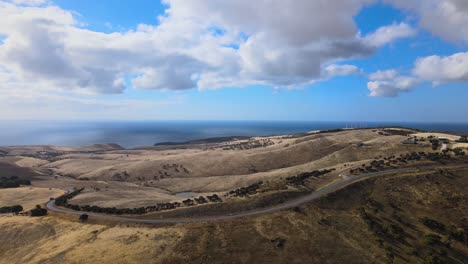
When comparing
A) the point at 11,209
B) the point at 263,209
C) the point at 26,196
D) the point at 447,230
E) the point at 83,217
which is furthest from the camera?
the point at 26,196

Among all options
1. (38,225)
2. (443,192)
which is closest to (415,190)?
(443,192)

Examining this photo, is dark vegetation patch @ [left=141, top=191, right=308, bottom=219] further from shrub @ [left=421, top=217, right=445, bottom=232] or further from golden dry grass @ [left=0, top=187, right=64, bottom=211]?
golden dry grass @ [left=0, top=187, right=64, bottom=211]

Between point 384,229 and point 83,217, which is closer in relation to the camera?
point 384,229

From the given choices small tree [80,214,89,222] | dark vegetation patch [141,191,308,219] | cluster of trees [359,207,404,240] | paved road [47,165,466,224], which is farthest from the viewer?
small tree [80,214,89,222]

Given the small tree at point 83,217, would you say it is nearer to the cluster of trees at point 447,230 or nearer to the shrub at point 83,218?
the shrub at point 83,218

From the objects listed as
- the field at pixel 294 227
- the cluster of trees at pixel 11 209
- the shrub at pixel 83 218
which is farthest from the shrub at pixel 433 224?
the cluster of trees at pixel 11 209

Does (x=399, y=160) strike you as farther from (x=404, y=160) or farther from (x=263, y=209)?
(x=263, y=209)

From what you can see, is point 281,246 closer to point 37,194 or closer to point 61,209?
point 61,209

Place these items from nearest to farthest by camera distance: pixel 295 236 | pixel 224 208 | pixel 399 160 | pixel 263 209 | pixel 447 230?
pixel 295 236
pixel 447 230
pixel 263 209
pixel 224 208
pixel 399 160

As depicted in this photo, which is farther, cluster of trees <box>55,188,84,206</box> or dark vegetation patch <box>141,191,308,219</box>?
cluster of trees <box>55,188,84,206</box>

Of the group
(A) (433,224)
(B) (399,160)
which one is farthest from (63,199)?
(B) (399,160)

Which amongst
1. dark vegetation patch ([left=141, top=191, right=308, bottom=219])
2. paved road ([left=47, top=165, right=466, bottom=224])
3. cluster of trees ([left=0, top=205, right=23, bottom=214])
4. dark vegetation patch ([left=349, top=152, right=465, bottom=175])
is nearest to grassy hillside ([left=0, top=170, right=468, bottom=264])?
paved road ([left=47, top=165, right=466, bottom=224])
